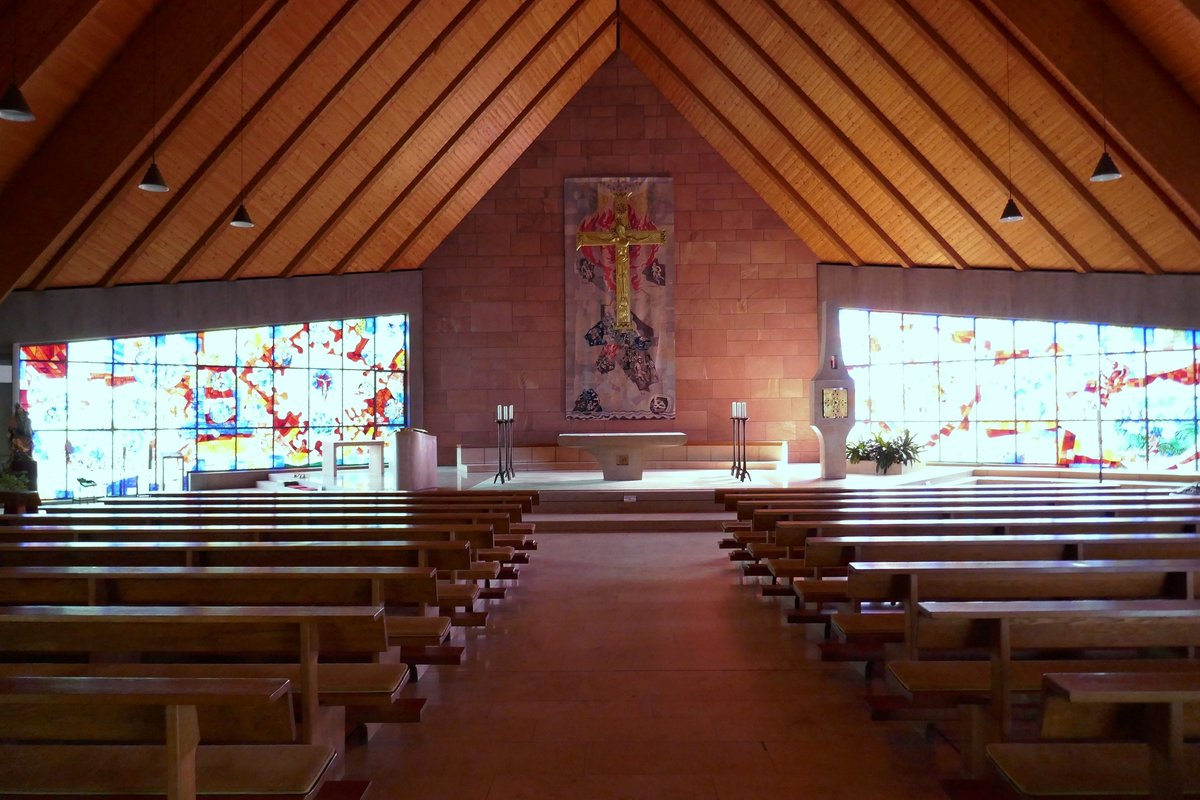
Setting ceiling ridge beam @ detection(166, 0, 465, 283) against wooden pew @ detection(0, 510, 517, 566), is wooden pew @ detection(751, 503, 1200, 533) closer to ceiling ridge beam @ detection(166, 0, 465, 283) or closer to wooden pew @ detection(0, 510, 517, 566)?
wooden pew @ detection(0, 510, 517, 566)

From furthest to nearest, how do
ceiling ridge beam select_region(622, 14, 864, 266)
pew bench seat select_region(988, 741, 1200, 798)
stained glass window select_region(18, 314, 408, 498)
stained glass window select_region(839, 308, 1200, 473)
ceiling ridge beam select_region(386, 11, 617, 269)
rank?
ceiling ridge beam select_region(386, 11, 617, 269) → ceiling ridge beam select_region(622, 14, 864, 266) → stained glass window select_region(839, 308, 1200, 473) → stained glass window select_region(18, 314, 408, 498) → pew bench seat select_region(988, 741, 1200, 798)

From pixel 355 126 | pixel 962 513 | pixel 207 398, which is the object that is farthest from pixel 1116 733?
pixel 207 398

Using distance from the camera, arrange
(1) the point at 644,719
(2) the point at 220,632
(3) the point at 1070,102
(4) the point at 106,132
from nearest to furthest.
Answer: (2) the point at 220,632
(1) the point at 644,719
(4) the point at 106,132
(3) the point at 1070,102

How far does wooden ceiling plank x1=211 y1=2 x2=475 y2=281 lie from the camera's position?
10.5 meters

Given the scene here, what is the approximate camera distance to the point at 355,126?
11.5 metres

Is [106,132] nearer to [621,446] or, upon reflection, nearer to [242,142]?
[242,142]

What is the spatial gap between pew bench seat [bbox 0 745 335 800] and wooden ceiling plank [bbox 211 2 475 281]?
31.1 ft

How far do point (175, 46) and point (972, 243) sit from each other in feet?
32.1

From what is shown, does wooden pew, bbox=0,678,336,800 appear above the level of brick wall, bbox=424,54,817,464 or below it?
below

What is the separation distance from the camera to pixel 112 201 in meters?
9.81

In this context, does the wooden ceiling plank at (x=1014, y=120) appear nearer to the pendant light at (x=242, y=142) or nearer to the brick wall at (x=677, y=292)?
the brick wall at (x=677, y=292)

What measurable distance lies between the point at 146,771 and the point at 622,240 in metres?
13.0

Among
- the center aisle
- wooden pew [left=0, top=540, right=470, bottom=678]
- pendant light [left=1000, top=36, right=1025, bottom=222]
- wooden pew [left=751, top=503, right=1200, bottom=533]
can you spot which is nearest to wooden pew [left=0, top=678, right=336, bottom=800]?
the center aisle

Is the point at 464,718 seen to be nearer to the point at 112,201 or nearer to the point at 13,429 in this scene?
the point at 112,201
